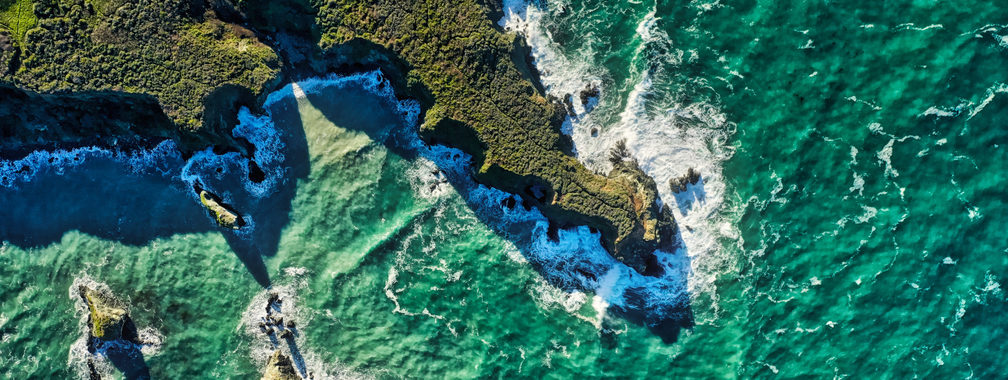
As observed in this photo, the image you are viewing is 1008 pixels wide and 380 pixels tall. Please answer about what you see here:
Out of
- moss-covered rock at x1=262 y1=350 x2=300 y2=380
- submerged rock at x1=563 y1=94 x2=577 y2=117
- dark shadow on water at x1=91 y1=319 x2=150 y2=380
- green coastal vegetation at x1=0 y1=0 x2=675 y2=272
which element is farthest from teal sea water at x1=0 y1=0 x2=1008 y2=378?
green coastal vegetation at x1=0 y1=0 x2=675 y2=272

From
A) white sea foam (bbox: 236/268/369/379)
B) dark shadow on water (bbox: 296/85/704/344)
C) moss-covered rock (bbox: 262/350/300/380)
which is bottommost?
moss-covered rock (bbox: 262/350/300/380)

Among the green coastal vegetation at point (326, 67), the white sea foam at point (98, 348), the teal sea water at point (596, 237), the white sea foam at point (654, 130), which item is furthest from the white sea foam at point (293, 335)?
the white sea foam at point (654, 130)

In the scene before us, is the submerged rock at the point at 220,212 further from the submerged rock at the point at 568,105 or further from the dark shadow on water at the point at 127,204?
the submerged rock at the point at 568,105

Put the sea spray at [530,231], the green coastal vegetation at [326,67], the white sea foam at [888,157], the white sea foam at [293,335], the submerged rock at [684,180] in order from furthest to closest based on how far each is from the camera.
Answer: the white sea foam at [293,335] → the white sea foam at [888,157] → the submerged rock at [684,180] → the sea spray at [530,231] → the green coastal vegetation at [326,67]

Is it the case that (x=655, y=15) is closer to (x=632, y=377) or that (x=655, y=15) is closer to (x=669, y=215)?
(x=669, y=215)

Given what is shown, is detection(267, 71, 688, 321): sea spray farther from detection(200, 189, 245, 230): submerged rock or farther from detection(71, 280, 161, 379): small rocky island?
detection(71, 280, 161, 379): small rocky island

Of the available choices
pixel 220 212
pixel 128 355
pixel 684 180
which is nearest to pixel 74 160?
pixel 220 212
